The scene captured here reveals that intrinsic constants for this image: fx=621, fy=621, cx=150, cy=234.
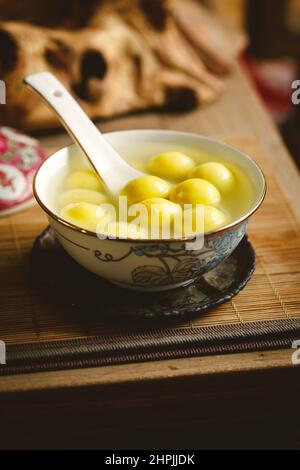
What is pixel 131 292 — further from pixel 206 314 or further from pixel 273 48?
pixel 273 48

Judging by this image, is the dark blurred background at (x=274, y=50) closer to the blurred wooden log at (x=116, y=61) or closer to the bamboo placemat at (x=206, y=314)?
the blurred wooden log at (x=116, y=61)

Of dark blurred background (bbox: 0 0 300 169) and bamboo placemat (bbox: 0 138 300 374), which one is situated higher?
dark blurred background (bbox: 0 0 300 169)

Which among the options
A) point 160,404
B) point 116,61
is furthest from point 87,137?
point 116,61

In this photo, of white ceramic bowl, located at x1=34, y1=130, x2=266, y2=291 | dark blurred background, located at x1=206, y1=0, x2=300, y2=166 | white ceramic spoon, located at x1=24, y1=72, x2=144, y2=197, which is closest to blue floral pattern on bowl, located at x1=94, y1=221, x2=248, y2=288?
white ceramic bowl, located at x1=34, y1=130, x2=266, y2=291

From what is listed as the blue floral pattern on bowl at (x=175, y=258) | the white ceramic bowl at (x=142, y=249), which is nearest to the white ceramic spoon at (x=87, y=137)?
the white ceramic bowl at (x=142, y=249)

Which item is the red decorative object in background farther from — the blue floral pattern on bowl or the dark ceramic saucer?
the blue floral pattern on bowl
